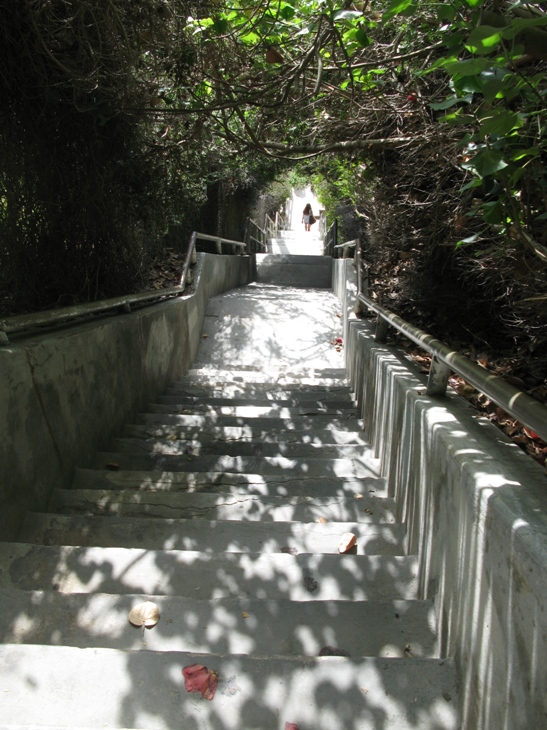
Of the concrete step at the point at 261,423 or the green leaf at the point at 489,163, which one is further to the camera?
the concrete step at the point at 261,423

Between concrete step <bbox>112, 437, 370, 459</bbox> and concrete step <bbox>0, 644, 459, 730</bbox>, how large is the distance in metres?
2.17

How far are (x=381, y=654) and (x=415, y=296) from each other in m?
4.39

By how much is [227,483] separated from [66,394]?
3.71ft

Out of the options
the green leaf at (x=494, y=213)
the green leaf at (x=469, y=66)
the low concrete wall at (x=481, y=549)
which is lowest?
the low concrete wall at (x=481, y=549)

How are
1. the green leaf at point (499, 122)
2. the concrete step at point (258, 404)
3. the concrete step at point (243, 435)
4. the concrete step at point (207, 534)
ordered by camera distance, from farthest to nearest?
the concrete step at point (258, 404) → the concrete step at point (243, 435) → the concrete step at point (207, 534) → the green leaf at point (499, 122)

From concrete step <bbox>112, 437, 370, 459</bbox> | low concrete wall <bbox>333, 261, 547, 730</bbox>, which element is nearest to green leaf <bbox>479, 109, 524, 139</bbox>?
low concrete wall <bbox>333, 261, 547, 730</bbox>

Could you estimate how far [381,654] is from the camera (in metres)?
1.86

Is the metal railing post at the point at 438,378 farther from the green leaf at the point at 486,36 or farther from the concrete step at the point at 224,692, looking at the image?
the green leaf at the point at 486,36

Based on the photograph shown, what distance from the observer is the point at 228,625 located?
1908 millimetres

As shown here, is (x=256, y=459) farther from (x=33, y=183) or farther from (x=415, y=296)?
(x=415, y=296)

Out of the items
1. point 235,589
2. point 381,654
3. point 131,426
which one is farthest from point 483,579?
point 131,426

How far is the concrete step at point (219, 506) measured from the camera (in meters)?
2.93

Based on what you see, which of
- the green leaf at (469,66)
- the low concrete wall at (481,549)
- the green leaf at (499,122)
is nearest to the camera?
the low concrete wall at (481,549)

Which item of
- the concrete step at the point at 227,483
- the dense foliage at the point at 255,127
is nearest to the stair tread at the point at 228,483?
the concrete step at the point at 227,483
